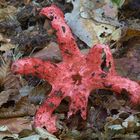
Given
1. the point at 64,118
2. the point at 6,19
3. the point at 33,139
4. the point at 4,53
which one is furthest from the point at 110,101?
the point at 6,19

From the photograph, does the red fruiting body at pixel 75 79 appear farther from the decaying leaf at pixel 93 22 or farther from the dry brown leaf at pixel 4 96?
Result: the decaying leaf at pixel 93 22

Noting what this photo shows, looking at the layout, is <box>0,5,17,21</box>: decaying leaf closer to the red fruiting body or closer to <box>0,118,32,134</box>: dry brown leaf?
the red fruiting body

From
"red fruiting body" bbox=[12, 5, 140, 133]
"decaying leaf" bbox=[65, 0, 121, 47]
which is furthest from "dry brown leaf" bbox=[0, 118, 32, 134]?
"decaying leaf" bbox=[65, 0, 121, 47]

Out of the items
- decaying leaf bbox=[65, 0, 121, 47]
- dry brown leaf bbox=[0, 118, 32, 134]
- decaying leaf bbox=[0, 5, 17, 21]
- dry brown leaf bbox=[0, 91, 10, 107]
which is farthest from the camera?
decaying leaf bbox=[0, 5, 17, 21]

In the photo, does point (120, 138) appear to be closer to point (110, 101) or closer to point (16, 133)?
point (110, 101)

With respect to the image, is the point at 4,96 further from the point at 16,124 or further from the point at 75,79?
the point at 75,79

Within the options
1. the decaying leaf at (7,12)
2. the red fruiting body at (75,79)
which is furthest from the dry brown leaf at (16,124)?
the decaying leaf at (7,12)
